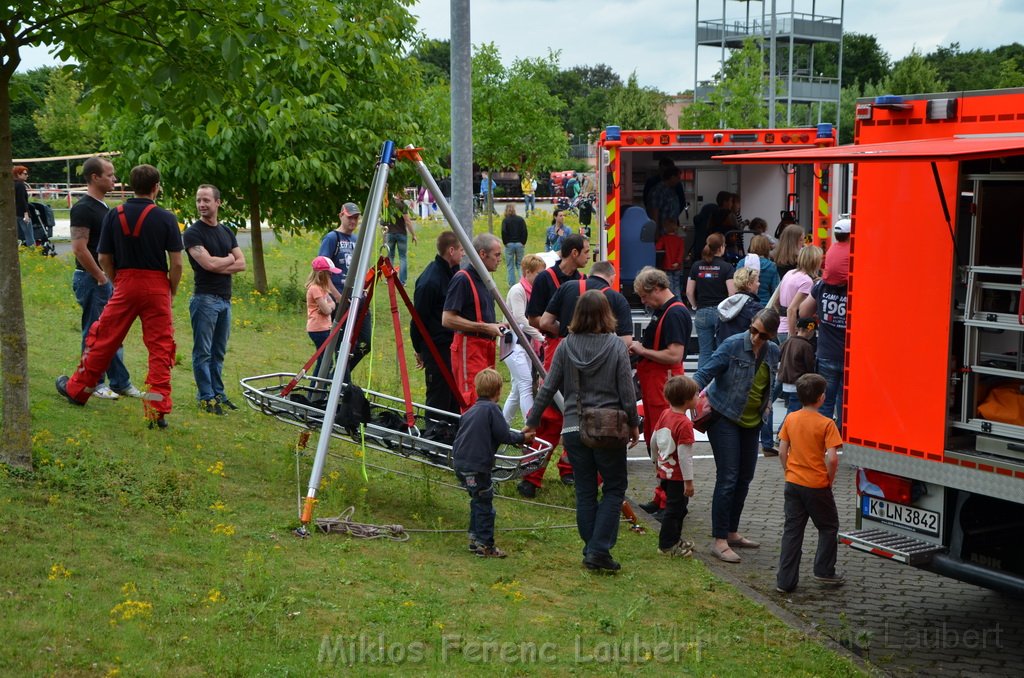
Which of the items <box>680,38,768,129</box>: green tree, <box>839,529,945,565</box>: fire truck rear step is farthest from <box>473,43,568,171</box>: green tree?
<box>839,529,945,565</box>: fire truck rear step

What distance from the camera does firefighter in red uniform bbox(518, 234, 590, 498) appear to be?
29.9ft

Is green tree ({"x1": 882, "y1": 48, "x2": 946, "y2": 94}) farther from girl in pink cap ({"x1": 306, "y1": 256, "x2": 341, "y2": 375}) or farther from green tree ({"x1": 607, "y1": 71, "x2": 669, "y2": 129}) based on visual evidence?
girl in pink cap ({"x1": 306, "y1": 256, "x2": 341, "y2": 375})

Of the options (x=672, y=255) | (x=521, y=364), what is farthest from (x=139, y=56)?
(x=672, y=255)

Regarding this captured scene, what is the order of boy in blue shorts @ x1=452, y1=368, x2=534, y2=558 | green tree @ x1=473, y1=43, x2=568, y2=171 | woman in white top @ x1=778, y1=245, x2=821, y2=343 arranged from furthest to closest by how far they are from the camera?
green tree @ x1=473, y1=43, x2=568, y2=171, woman in white top @ x1=778, y1=245, x2=821, y2=343, boy in blue shorts @ x1=452, y1=368, x2=534, y2=558

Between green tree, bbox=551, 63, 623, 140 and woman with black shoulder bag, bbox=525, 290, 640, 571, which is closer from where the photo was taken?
woman with black shoulder bag, bbox=525, 290, 640, 571

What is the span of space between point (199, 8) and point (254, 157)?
1097 centimetres

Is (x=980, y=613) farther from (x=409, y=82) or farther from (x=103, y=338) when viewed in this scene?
(x=409, y=82)

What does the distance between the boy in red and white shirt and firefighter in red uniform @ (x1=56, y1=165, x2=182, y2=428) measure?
143 inches

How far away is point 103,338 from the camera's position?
834 cm

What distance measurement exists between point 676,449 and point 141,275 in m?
3.98

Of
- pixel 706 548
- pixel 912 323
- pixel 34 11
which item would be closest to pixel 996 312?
pixel 912 323

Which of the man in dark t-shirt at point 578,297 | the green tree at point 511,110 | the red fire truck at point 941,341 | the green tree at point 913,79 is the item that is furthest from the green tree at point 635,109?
the red fire truck at point 941,341

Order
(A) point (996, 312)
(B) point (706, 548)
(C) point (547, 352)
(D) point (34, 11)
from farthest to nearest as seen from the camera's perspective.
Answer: (C) point (547, 352) < (B) point (706, 548) < (D) point (34, 11) < (A) point (996, 312)

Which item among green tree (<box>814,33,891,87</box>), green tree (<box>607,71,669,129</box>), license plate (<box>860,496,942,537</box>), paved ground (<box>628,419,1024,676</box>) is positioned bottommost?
paved ground (<box>628,419,1024,676</box>)
